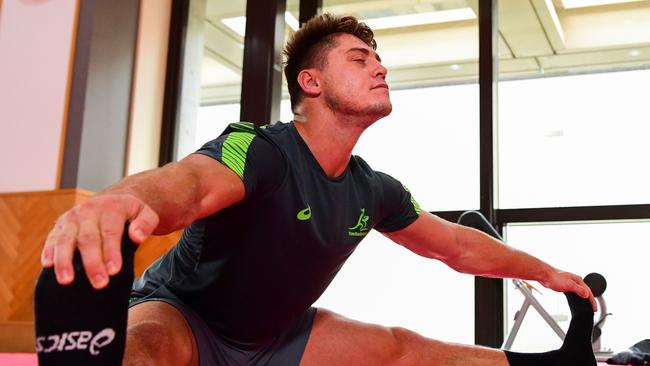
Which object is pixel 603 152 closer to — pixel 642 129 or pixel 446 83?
pixel 642 129

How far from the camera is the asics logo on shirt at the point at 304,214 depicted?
1.81m

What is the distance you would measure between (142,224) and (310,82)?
45.8 inches

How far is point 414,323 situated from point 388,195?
2.77 m

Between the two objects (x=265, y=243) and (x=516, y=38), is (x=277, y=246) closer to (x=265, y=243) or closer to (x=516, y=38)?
(x=265, y=243)

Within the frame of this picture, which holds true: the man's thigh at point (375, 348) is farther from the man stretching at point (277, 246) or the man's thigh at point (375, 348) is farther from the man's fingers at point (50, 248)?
the man's fingers at point (50, 248)

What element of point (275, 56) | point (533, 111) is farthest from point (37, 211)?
point (533, 111)

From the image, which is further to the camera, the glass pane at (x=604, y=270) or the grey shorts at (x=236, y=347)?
the glass pane at (x=604, y=270)

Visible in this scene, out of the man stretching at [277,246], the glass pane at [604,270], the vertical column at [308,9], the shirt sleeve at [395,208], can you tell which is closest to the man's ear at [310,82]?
the man stretching at [277,246]

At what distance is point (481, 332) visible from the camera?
4.60 m

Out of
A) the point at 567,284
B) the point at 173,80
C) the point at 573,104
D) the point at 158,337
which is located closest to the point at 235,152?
the point at 158,337

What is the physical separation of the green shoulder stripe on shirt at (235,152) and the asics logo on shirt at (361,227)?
0.39 meters

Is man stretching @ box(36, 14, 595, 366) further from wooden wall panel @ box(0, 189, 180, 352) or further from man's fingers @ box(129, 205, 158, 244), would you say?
wooden wall panel @ box(0, 189, 180, 352)

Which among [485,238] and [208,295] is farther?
[485,238]

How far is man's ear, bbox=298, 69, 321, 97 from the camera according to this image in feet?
7.19
